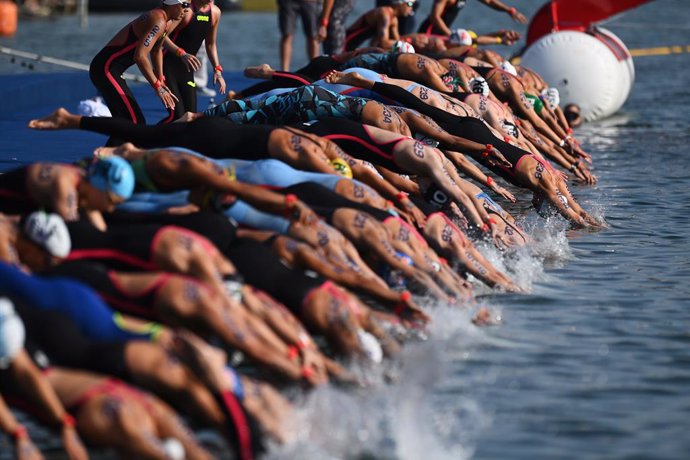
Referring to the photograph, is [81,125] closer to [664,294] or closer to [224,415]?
[224,415]

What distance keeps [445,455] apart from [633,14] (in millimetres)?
36612

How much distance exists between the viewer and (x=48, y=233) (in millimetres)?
6465

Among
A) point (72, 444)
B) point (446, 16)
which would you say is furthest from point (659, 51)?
point (72, 444)

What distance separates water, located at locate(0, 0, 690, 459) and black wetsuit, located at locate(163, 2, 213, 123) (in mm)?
3461

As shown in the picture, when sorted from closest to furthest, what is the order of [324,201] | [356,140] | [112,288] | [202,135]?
[112,288]
[324,201]
[202,135]
[356,140]

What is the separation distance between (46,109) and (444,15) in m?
6.23

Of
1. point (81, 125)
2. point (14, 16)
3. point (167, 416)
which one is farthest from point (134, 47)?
point (14, 16)

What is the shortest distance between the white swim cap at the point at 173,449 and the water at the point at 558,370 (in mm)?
538

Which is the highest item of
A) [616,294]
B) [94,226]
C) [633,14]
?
[94,226]

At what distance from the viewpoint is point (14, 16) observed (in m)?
29.2

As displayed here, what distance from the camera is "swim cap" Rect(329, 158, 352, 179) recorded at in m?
8.83

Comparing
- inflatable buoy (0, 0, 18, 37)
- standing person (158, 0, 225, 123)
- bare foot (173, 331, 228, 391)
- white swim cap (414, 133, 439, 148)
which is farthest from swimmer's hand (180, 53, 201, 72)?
inflatable buoy (0, 0, 18, 37)

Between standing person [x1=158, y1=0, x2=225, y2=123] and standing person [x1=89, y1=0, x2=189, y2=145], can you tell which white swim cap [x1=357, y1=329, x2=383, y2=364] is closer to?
standing person [x1=89, y1=0, x2=189, y2=145]

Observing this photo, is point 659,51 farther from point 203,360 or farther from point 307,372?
point 203,360
